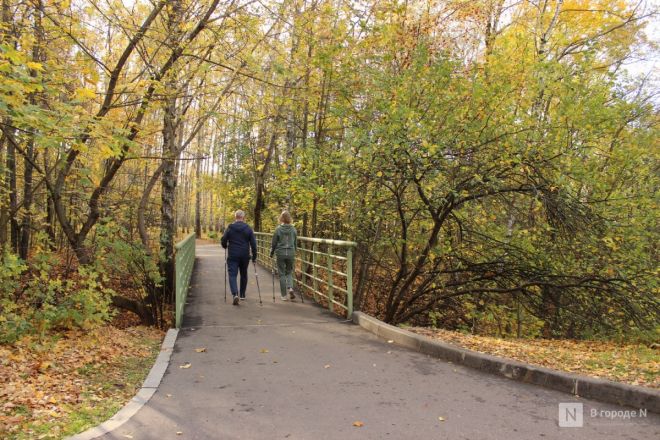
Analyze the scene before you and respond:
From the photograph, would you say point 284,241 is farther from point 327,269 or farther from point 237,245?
Result: point 327,269

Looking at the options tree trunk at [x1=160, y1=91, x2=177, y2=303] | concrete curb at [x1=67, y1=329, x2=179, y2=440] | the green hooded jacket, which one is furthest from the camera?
tree trunk at [x1=160, y1=91, x2=177, y2=303]

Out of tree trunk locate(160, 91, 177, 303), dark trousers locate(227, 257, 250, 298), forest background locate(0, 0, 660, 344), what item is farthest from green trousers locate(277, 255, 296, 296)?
tree trunk locate(160, 91, 177, 303)

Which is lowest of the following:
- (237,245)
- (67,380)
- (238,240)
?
(67,380)

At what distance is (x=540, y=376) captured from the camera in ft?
15.9

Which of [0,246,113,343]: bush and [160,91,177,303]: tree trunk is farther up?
[160,91,177,303]: tree trunk

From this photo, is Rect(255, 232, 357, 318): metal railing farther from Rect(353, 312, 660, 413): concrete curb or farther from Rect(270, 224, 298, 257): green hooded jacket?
Rect(353, 312, 660, 413): concrete curb

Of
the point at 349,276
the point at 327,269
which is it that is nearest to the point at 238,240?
the point at 327,269

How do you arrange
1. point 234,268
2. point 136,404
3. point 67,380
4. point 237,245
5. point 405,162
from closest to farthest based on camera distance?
point 136,404, point 67,380, point 405,162, point 237,245, point 234,268

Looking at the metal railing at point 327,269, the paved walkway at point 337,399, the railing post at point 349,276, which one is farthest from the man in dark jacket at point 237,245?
the paved walkway at point 337,399

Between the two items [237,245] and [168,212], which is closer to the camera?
[237,245]

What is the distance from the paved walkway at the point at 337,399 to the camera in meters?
3.75

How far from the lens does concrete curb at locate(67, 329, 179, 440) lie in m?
3.69

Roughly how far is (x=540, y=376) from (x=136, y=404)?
3978 millimetres

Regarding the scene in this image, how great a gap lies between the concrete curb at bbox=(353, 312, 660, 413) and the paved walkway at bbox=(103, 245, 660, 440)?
125mm
